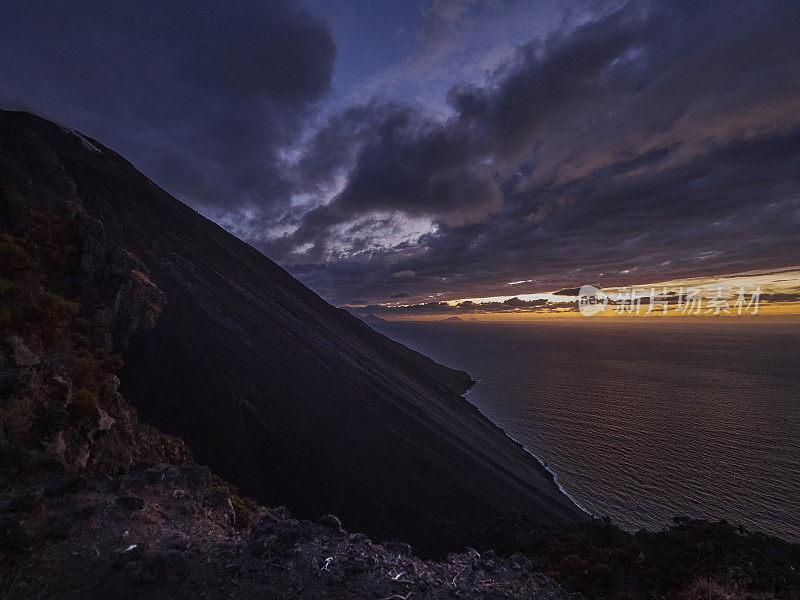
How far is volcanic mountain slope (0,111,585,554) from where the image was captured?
13.6 meters

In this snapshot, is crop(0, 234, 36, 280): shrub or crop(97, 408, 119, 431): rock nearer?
crop(97, 408, 119, 431): rock

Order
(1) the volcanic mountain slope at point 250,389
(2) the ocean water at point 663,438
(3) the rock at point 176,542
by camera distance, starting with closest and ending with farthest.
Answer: (3) the rock at point 176,542 < (1) the volcanic mountain slope at point 250,389 < (2) the ocean water at point 663,438

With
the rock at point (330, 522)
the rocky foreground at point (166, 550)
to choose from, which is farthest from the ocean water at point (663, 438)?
the rocky foreground at point (166, 550)

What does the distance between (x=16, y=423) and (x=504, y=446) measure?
1439 inches

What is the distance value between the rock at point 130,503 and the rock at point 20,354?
428 centimetres

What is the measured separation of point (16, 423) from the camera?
18.3ft

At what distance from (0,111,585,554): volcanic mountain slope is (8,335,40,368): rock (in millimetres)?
6700

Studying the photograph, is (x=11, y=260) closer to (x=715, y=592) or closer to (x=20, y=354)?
(x=20, y=354)

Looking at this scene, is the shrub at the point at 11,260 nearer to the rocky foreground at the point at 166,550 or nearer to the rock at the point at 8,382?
the rock at the point at 8,382

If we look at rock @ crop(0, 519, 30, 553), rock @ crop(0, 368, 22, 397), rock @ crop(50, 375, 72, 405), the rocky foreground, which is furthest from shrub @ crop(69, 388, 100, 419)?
rock @ crop(0, 519, 30, 553)

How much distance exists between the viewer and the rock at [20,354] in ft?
23.0

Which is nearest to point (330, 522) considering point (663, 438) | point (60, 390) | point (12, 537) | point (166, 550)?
point (166, 550)

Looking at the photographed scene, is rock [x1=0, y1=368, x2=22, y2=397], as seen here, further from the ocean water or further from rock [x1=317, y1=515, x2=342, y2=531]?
the ocean water

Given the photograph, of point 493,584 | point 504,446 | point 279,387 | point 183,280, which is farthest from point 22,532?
point 504,446
